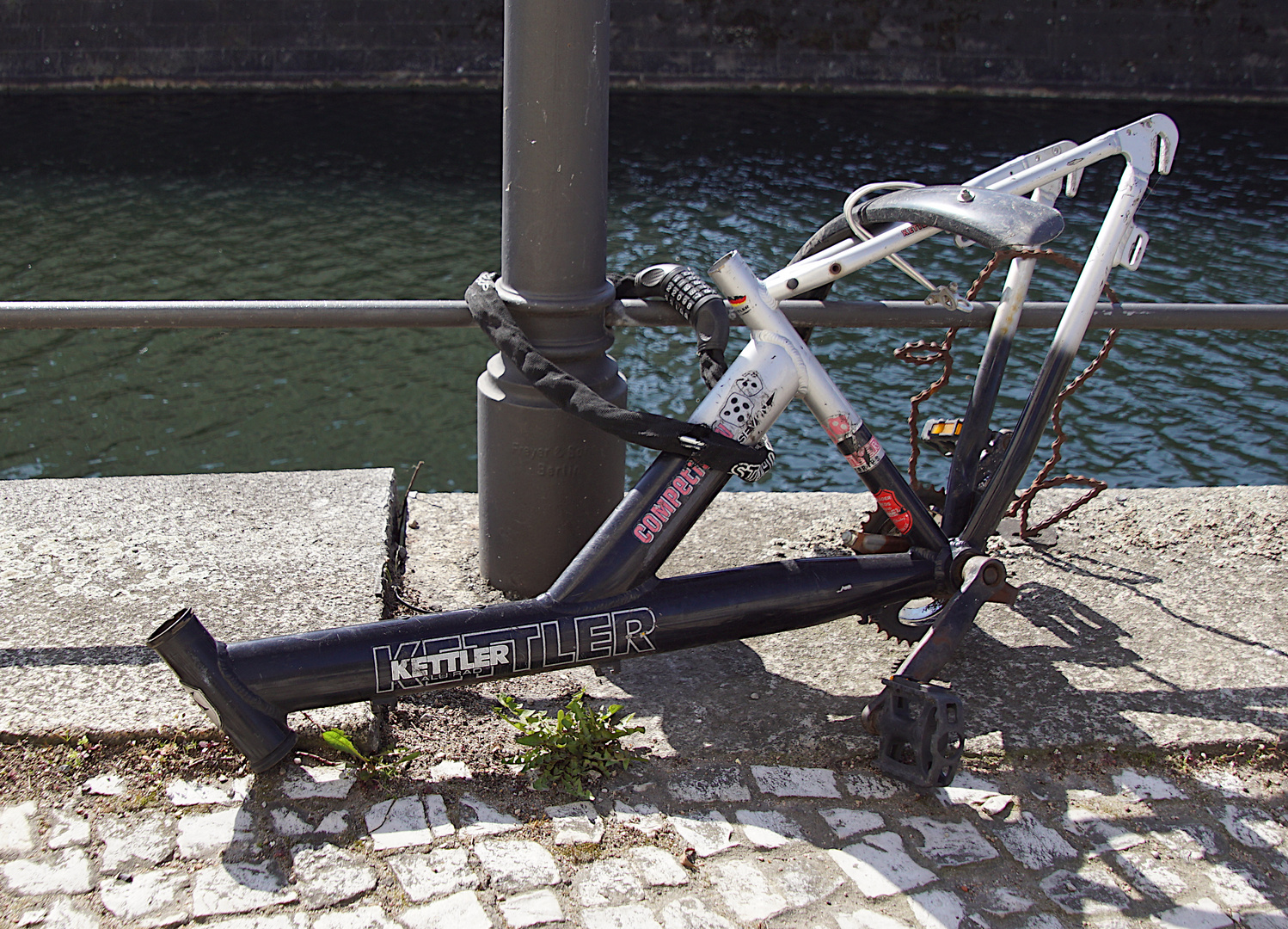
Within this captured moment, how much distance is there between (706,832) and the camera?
2422 millimetres

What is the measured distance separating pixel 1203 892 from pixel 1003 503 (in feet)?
3.18

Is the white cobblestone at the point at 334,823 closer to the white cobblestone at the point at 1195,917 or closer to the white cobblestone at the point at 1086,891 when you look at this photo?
the white cobblestone at the point at 1086,891

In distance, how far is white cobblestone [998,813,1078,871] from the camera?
2398 mm

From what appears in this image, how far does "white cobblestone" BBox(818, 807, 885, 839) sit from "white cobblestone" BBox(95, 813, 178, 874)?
1.28 m

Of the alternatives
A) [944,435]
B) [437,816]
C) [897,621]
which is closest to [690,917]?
[437,816]

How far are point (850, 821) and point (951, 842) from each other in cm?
20

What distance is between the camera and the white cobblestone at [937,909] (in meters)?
2.21

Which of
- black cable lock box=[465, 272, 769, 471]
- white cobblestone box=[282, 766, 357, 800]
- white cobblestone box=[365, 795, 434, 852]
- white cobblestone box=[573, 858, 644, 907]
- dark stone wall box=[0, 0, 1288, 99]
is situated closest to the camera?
white cobblestone box=[573, 858, 644, 907]

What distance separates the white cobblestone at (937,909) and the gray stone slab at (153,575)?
3.91 feet

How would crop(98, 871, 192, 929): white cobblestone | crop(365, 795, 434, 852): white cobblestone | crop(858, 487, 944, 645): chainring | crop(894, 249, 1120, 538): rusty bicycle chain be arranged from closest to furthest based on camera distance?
crop(98, 871, 192, 929): white cobblestone
crop(365, 795, 434, 852): white cobblestone
crop(858, 487, 944, 645): chainring
crop(894, 249, 1120, 538): rusty bicycle chain

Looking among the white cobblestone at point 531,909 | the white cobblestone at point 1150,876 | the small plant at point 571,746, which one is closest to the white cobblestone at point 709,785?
the small plant at point 571,746

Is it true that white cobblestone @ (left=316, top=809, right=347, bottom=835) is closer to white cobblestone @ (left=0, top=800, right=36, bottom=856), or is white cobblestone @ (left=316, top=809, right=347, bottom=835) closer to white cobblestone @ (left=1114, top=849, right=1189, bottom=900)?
white cobblestone @ (left=0, top=800, right=36, bottom=856)

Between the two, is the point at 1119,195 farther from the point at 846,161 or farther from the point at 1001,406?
the point at 846,161

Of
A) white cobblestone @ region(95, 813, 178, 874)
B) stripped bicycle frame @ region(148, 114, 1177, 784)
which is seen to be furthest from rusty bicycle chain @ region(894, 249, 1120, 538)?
white cobblestone @ region(95, 813, 178, 874)
